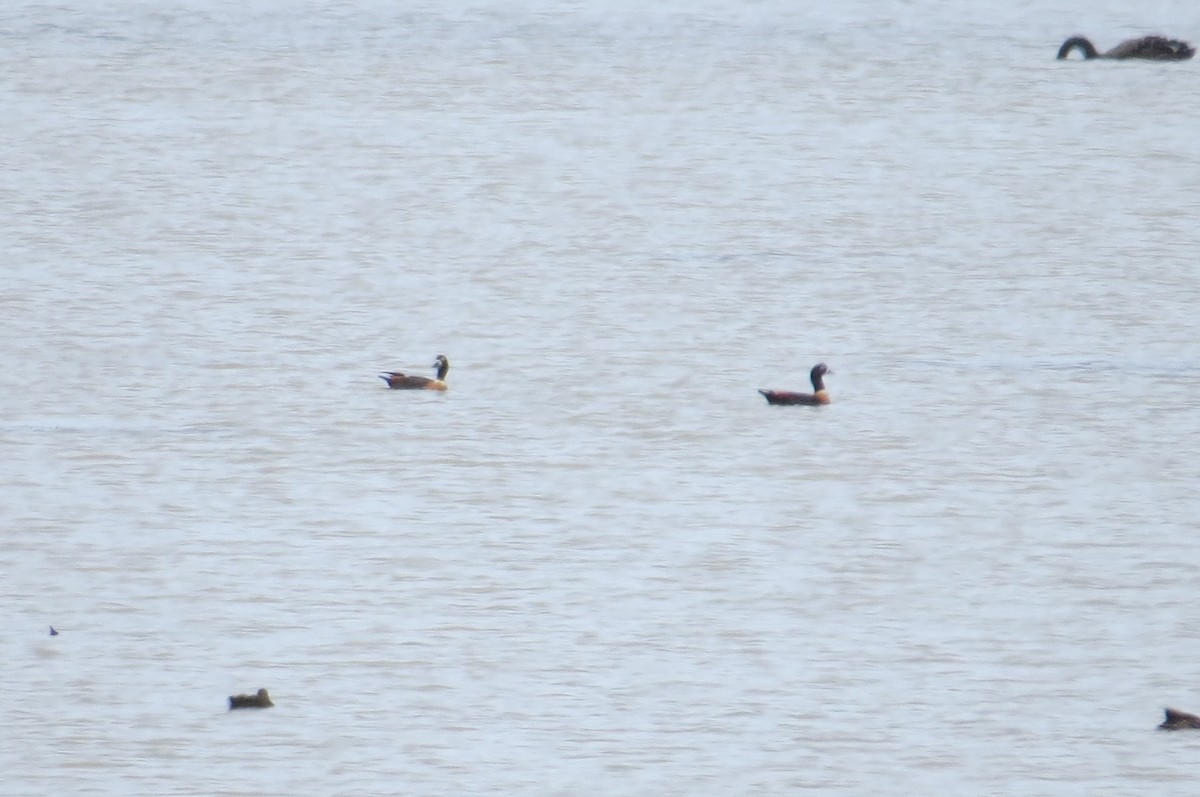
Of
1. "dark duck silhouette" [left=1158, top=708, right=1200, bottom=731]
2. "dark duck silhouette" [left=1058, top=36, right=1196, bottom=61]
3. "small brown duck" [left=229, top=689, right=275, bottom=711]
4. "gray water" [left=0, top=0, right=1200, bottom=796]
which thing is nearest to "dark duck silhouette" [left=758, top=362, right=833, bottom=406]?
"gray water" [left=0, top=0, right=1200, bottom=796]

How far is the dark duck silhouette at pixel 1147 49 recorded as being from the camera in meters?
30.9

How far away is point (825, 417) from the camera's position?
1320 cm

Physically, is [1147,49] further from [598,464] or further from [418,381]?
[598,464]

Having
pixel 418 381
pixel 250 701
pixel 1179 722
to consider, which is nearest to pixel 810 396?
pixel 418 381

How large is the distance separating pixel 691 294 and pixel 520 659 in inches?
323

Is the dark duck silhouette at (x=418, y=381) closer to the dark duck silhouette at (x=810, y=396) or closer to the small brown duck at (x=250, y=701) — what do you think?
the dark duck silhouette at (x=810, y=396)

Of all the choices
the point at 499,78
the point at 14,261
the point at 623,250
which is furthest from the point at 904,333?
the point at 499,78

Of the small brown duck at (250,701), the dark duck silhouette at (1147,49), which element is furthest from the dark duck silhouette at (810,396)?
the dark duck silhouette at (1147,49)

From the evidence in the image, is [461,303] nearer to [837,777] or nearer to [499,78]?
[837,777]

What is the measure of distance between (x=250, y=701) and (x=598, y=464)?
392 centimetres

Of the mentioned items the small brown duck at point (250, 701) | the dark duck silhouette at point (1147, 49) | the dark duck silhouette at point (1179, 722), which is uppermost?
the dark duck silhouette at point (1147, 49)

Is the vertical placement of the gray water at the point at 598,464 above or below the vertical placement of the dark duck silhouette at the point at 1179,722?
above

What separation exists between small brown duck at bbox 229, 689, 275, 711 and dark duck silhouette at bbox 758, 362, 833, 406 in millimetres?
5273

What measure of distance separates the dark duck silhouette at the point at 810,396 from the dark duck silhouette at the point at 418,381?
1.74 metres
